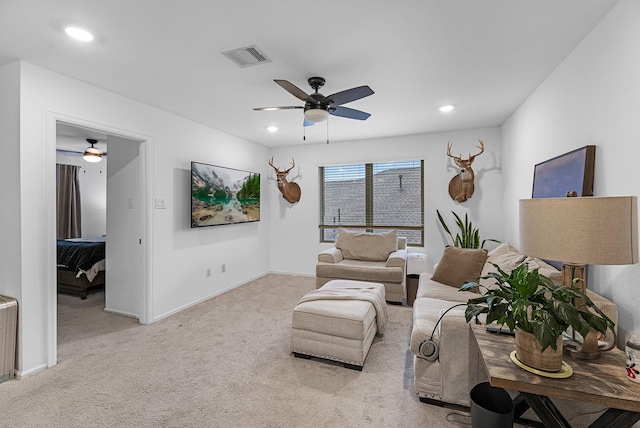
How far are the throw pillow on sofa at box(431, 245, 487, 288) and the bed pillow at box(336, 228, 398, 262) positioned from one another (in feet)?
4.42

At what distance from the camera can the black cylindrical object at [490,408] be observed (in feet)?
5.03

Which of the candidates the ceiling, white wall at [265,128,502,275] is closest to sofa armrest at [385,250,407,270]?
white wall at [265,128,502,275]

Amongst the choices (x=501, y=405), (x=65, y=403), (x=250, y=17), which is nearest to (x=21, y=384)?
(x=65, y=403)

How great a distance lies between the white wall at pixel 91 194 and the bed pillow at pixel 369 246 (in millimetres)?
5506

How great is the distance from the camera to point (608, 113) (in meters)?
1.85

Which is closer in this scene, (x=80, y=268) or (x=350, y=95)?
(x=350, y=95)

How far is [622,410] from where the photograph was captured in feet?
4.07

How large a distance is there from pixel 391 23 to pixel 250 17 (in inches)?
35.1

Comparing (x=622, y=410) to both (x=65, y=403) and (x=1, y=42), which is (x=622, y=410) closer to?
(x=65, y=403)

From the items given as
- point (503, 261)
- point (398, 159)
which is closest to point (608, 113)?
A: point (503, 261)

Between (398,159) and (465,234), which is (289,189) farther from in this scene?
(465,234)

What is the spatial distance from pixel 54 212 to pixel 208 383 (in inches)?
76.6

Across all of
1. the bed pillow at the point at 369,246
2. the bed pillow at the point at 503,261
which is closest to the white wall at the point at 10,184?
the bed pillow at the point at 369,246

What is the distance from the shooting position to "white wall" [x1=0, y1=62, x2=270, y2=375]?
2459 millimetres
